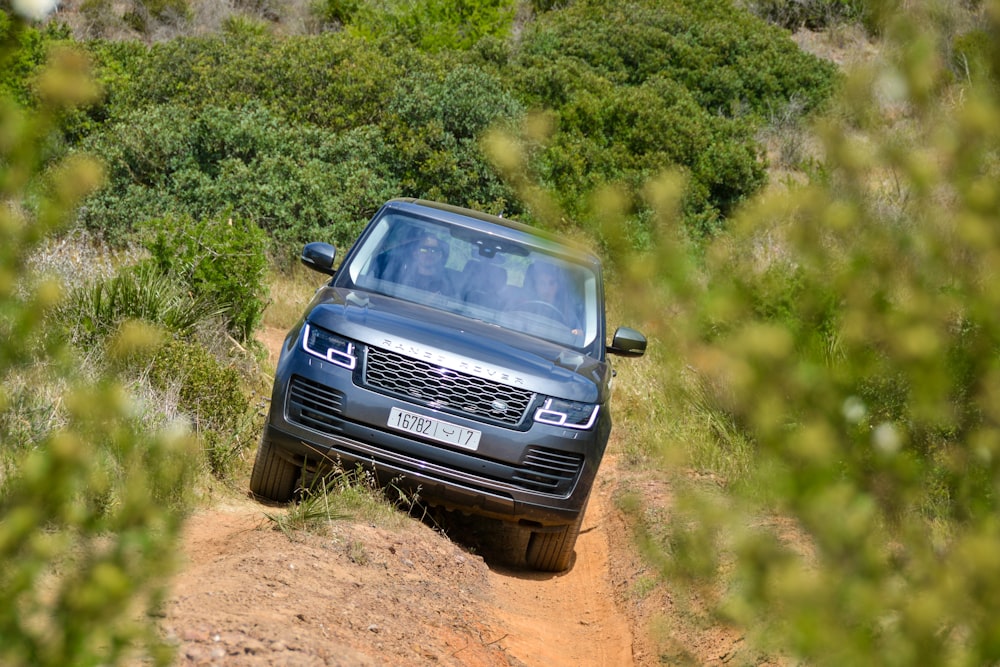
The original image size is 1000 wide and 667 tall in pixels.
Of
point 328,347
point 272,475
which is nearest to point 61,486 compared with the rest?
point 328,347

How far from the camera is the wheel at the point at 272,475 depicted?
20.3ft

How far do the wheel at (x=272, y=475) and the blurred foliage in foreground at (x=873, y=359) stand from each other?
15.0 ft

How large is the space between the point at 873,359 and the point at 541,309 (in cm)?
528

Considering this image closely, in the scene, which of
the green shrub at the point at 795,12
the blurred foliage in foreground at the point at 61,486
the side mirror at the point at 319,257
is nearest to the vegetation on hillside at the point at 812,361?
the blurred foliage in foreground at the point at 61,486

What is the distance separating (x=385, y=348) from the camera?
585 cm

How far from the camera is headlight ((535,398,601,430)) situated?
5.94m

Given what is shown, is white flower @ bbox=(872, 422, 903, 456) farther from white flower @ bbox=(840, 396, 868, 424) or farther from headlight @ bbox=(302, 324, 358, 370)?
headlight @ bbox=(302, 324, 358, 370)

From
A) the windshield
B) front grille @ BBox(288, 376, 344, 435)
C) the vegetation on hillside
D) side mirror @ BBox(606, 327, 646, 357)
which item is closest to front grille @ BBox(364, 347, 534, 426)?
front grille @ BBox(288, 376, 344, 435)

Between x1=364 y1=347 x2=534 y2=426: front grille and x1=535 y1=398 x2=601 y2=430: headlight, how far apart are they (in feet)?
0.71

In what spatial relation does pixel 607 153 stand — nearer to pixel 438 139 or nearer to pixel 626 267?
pixel 438 139

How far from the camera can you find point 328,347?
5934 millimetres

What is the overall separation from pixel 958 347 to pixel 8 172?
137 cm

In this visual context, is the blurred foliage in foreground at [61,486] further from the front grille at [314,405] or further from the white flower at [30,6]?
the front grille at [314,405]

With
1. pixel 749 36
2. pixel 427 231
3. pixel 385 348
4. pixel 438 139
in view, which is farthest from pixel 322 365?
pixel 749 36
